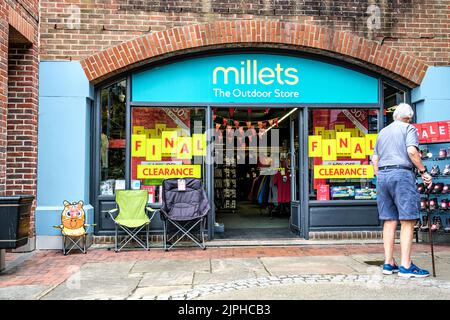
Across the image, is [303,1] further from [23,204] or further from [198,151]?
[23,204]

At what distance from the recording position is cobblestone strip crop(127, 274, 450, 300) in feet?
15.3

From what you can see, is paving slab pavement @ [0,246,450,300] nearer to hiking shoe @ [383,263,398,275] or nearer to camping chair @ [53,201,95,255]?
hiking shoe @ [383,263,398,275]

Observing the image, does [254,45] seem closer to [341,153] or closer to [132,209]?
[341,153]

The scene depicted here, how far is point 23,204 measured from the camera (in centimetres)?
579

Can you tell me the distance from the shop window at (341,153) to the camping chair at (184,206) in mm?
2038

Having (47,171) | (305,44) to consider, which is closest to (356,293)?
(305,44)

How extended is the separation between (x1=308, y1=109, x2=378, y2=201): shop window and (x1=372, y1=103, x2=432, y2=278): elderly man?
108 inches

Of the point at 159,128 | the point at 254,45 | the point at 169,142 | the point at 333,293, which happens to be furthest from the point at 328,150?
the point at 333,293

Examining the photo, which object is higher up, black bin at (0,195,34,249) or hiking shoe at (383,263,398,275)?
black bin at (0,195,34,249)

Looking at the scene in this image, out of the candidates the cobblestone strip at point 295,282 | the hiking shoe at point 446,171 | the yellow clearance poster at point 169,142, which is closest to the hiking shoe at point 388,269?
the cobblestone strip at point 295,282

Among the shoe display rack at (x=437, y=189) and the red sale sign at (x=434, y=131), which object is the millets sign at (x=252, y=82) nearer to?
the red sale sign at (x=434, y=131)

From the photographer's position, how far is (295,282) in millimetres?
5082

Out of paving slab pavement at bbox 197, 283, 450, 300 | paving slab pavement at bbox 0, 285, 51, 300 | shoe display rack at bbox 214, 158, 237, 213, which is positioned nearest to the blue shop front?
paving slab pavement at bbox 0, 285, 51, 300

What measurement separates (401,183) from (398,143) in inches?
18.0
